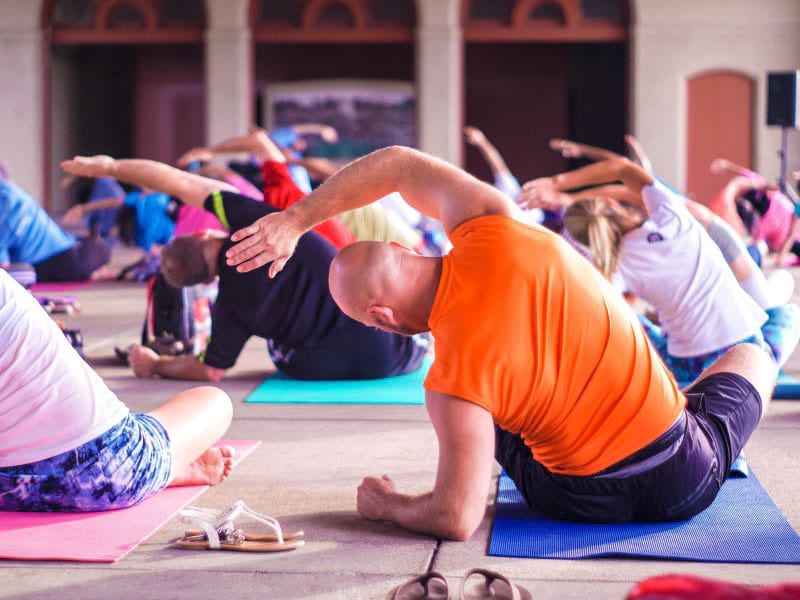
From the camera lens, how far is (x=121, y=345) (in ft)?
22.3

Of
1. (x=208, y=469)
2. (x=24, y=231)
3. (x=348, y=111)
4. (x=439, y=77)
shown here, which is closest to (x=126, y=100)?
(x=348, y=111)

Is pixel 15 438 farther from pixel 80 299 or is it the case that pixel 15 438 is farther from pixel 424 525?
pixel 80 299

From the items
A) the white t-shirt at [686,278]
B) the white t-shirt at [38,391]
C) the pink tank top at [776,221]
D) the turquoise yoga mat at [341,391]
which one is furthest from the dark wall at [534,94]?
the white t-shirt at [38,391]

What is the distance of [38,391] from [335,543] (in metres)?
0.88

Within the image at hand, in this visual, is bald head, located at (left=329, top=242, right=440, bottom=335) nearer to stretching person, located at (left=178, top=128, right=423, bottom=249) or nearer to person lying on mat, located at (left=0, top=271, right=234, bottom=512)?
person lying on mat, located at (left=0, top=271, right=234, bottom=512)

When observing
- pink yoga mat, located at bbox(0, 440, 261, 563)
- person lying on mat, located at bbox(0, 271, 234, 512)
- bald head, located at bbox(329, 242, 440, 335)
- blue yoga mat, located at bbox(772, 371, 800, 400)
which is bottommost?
blue yoga mat, located at bbox(772, 371, 800, 400)

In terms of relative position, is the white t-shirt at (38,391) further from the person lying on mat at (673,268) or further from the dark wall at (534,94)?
the dark wall at (534,94)

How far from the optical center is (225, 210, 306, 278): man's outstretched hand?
284cm

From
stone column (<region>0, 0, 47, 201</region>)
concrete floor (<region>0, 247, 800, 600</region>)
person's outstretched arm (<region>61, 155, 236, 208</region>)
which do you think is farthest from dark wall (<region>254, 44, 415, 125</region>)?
concrete floor (<region>0, 247, 800, 600</region>)

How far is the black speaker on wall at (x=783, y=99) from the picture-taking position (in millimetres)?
12508

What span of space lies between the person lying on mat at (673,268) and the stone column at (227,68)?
12.9 m

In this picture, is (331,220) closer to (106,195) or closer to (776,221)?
(776,221)

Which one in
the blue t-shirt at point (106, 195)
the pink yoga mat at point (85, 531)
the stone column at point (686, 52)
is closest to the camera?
the pink yoga mat at point (85, 531)

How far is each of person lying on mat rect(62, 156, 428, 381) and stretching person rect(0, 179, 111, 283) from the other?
3.83m
